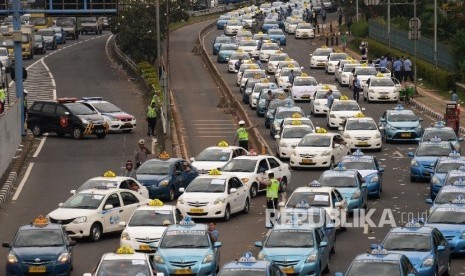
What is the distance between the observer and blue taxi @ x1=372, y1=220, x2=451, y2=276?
31109 mm

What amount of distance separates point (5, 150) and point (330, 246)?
18508mm

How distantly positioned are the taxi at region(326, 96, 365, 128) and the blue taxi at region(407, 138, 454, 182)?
11876mm

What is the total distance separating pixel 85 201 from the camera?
127ft

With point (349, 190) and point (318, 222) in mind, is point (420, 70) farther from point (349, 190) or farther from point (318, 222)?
point (318, 222)

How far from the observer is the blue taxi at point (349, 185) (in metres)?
41.4

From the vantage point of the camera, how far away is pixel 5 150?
50.1 meters

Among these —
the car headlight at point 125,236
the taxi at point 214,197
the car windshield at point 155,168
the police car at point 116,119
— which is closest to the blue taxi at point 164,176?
the car windshield at point 155,168

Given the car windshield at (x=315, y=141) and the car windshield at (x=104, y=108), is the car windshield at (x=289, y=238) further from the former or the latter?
the car windshield at (x=104, y=108)

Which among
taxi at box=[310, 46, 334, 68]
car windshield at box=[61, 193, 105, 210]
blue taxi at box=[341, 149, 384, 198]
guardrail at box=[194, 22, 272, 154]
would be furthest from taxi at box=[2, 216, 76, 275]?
taxi at box=[310, 46, 334, 68]

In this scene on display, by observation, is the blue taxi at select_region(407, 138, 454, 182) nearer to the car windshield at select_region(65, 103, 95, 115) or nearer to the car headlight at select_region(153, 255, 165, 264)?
the car headlight at select_region(153, 255, 165, 264)

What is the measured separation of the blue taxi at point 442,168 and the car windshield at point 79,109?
2001cm

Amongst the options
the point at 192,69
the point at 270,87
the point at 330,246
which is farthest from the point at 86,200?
the point at 192,69

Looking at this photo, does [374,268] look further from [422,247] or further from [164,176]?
[164,176]

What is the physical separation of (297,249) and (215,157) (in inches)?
681
